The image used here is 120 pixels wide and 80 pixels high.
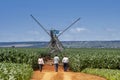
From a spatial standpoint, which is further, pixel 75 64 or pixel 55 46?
pixel 55 46

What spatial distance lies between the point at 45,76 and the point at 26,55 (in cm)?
1517

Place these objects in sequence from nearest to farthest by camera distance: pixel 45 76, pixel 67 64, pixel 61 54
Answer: pixel 45 76 < pixel 67 64 < pixel 61 54

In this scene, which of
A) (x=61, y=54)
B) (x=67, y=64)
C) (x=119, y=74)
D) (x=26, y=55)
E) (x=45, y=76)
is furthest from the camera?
(x=61, y=54)

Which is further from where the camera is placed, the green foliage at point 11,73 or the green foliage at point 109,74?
the green foliage at point 109,74

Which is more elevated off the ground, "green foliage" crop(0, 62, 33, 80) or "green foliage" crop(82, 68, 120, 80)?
"green foliage" crop(0, 62, 33, 80)

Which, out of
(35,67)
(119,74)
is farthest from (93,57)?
(119,74)

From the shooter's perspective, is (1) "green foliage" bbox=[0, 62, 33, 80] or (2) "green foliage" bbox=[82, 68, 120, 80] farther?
(2) "green foliage" bbox=[82, 68, 120, 80]

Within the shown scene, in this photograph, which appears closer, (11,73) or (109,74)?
(11,73)

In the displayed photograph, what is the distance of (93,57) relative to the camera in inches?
2189

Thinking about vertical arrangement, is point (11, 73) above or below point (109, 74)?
above

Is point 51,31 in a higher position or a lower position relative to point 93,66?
higher

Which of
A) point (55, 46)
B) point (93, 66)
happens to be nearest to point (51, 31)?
point (55, 46)

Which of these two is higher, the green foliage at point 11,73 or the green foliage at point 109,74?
the green foliage at point 11,73

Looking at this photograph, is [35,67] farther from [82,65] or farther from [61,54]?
[61,54]
